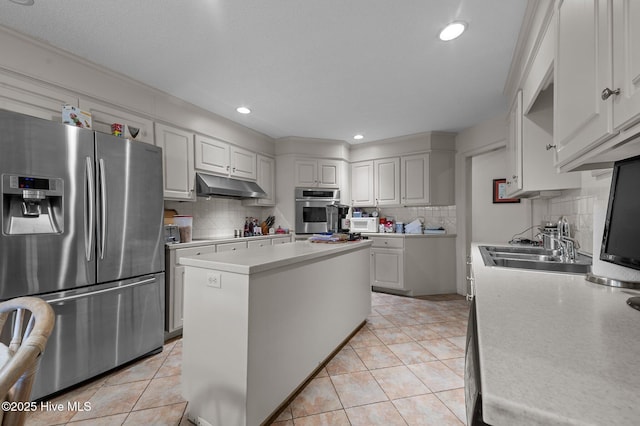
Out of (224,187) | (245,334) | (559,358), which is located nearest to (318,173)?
(224,187)

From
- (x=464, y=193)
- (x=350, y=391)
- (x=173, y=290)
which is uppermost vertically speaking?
(x=464, y=193)

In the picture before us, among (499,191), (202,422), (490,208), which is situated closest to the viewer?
(202,422)

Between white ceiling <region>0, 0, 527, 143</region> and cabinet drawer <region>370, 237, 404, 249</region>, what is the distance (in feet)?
6.20

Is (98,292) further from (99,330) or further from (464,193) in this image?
(464,193)

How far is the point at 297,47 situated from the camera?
6.71 feet

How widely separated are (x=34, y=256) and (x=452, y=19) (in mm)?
3076

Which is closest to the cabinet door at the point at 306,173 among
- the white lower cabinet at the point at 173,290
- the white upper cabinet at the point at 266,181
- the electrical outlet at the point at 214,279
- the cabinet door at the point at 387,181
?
the white upper cabinet at the point at 266,181

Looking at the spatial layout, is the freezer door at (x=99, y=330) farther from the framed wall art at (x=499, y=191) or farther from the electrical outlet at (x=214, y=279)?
the framed wall art at (x=499, y=191)

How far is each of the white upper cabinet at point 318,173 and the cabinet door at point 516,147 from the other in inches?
101

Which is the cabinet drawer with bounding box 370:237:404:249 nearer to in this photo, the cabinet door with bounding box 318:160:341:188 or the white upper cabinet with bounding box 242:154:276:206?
the cabinet door with bounding box 318:160:341:188

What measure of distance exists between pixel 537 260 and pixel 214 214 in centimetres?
350

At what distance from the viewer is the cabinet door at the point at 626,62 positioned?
2.19ft

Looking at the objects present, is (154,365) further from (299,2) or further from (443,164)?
(443,164)

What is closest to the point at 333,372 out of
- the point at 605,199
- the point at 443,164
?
the point at 605,199
